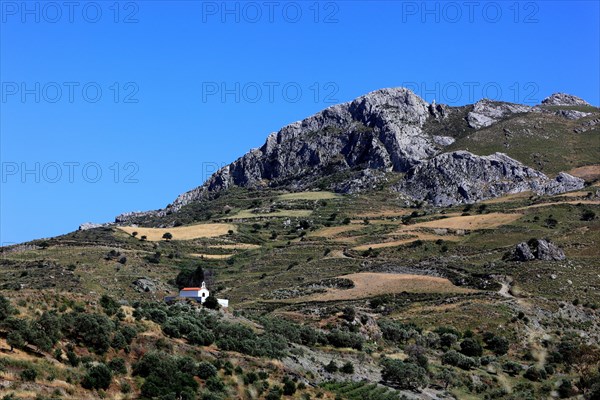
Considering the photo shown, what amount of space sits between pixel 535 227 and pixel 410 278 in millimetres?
38168

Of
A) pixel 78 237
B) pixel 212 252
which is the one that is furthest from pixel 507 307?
pixel 78 237

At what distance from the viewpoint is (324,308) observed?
359 feet

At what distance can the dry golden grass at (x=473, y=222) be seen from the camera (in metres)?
159

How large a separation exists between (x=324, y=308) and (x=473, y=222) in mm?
64536

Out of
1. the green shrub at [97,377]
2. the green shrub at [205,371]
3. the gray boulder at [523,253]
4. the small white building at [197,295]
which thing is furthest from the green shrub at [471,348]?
A: the green shrub at [97,377]

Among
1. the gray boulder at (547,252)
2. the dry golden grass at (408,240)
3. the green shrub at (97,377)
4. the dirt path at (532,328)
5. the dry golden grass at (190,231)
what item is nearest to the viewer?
the green shrub at (97,377)

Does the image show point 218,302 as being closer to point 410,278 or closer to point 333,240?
point 410,278

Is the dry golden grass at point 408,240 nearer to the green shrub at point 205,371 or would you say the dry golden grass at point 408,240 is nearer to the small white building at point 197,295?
the small white building at point 197,295

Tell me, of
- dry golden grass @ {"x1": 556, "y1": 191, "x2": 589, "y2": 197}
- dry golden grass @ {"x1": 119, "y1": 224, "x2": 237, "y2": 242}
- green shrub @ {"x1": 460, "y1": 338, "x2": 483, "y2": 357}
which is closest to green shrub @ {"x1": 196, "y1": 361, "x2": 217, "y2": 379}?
green shrub @ {"x1": 460, "y1": 338, "x2": 483, "y2": 357}

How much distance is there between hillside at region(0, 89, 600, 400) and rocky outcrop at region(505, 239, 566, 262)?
297mm

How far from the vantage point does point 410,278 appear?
125 metres

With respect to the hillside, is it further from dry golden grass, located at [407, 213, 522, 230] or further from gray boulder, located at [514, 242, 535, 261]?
dry golden grass, located at [407, 213, 522, 230]

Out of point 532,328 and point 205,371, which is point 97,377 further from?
point 532,328

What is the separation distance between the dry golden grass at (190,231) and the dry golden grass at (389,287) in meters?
63.7
